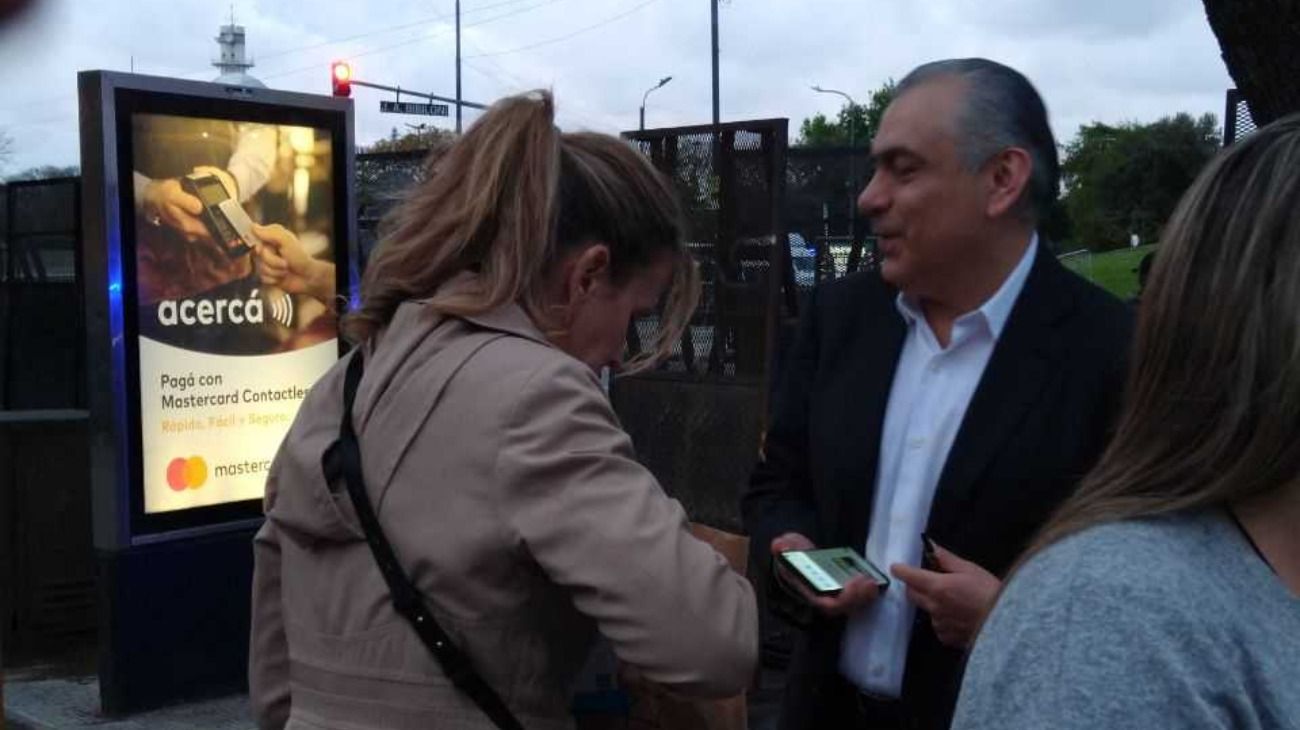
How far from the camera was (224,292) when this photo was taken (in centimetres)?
616

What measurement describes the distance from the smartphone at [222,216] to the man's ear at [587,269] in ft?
14.5

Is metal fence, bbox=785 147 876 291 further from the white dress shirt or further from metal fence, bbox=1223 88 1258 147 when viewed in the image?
the white dress shirt

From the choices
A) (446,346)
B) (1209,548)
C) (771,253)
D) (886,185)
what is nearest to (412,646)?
(446,346)

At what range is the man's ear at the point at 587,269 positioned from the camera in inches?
75.7

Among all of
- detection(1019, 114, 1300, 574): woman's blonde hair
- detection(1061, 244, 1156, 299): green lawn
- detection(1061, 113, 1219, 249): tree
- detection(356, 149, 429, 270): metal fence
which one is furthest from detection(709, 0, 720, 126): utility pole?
detection(1019, 114, 1300, 574): woman's blonde hair

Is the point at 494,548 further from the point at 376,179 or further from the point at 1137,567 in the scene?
the point at 376,179

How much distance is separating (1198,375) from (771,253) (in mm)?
4480

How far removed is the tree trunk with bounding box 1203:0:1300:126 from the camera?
353 cm

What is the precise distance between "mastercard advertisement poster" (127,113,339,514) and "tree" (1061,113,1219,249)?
380 cm

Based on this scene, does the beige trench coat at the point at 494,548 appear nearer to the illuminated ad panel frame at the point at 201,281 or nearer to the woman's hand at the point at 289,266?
the illuminated ad panel frame at the point at 201,281

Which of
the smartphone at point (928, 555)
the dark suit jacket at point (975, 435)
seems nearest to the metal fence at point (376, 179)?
the dark suit jacket at point (975, 435)

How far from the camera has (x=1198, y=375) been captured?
47.6 inches

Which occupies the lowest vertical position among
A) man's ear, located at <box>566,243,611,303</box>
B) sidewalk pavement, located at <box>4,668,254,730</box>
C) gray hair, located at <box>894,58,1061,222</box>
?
sidewalk pavement, located at <box>4,668,254,730</box>

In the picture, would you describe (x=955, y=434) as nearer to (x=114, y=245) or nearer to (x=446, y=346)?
(x=446, y=346)
